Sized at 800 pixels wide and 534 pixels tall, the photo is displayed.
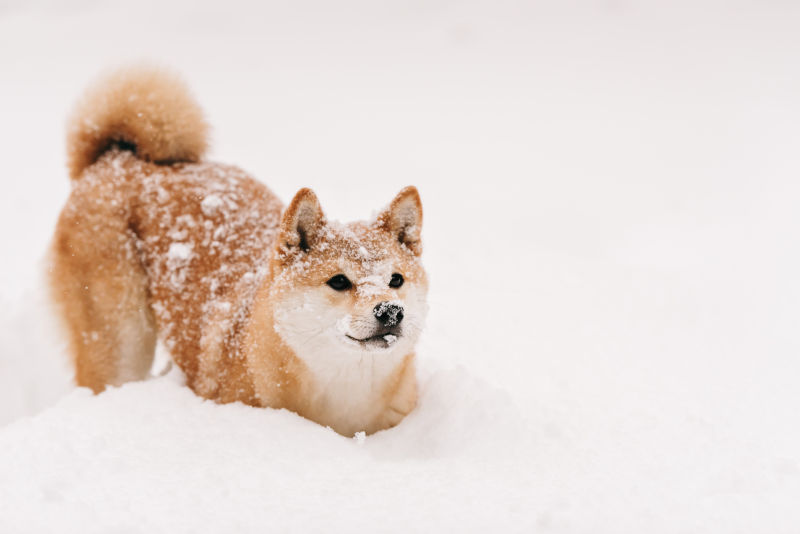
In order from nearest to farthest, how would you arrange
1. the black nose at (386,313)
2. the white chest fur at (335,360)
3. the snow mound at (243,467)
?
the snow mound at (243,467) → the black nose at (386,313) → the white chest fur at (335,360)

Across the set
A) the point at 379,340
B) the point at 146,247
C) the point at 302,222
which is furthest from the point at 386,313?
the point at 146,247

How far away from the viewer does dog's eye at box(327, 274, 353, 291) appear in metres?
2.89

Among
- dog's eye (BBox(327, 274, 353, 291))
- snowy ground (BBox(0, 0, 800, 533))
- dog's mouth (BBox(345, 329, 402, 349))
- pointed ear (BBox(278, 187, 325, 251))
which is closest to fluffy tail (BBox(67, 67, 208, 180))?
snowy ground (BBox(0, 0, 800, 533))

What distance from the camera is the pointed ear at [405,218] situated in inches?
123

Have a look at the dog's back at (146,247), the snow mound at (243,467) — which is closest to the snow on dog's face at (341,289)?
the snow mound at (243,467)

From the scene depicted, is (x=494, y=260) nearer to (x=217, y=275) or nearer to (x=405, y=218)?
(x=405, y=218)

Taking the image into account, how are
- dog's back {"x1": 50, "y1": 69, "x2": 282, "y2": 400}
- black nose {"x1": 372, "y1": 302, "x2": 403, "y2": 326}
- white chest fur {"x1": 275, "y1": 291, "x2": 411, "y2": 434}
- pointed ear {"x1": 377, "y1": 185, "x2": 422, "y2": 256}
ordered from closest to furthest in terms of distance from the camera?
1. black nose {"x1": 372, "y1": 302, "x2": 403, "y2": 326}
2. white chest fur {"x1": 275, "y1": 291, "x2": 411, "y2": 434}
3. pointed ear {"x1": 377, "y1": 185, "x2": 422, "y2": 256}
4. dog's back {"x1": 50, "y1": 69, "x2": 282, "y2": 400}

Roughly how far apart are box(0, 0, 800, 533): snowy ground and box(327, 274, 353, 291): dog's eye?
602mm

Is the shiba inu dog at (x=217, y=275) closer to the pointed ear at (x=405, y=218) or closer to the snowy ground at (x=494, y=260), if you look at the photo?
the pointed ear at (x=405, y=218)

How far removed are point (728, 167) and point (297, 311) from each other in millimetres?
5439

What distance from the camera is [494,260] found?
214 inches

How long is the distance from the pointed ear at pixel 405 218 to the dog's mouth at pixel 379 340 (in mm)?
579

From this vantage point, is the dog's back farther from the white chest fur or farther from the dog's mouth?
the dog's mouth

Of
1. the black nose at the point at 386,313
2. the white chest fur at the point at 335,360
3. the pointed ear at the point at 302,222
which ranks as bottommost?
the white chest fur at the point at 335,360
